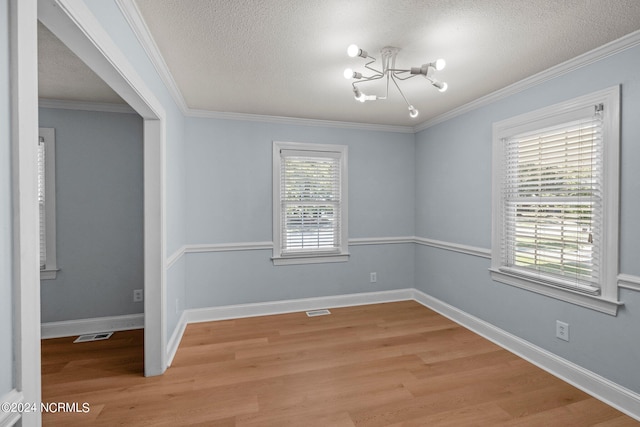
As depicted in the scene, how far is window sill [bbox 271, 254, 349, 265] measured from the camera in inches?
151

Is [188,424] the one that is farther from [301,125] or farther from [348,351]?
[301,125]

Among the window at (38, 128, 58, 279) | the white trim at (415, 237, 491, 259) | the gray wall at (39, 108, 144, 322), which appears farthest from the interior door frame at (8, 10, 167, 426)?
the white trim at (415, 237, 491, 259)

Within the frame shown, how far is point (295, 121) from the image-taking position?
12.5 ft

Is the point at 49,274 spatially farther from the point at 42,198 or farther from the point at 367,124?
the point at 367,124

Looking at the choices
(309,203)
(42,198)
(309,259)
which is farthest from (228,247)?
(42,198)

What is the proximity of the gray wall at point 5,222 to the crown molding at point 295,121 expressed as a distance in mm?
2858

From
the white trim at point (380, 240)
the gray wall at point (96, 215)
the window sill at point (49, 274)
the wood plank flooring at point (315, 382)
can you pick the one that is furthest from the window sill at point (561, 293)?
the window sill at point (49, 274)

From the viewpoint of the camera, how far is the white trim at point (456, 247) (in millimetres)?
3174

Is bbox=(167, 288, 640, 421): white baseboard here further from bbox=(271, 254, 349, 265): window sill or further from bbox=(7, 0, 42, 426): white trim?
bbox=(7, 0, 42, 426): white trim

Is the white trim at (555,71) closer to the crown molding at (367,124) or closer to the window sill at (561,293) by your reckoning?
the crown molding at (367,124)

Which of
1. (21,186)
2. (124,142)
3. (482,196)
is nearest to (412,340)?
(482,196)

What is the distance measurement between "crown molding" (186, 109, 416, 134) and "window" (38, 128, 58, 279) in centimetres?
134

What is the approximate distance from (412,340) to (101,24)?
328 centimetres

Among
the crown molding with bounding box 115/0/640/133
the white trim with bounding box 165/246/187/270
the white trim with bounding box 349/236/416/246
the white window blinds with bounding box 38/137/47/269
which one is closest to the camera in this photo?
the crown molding with bounding box 115/0/640/133
